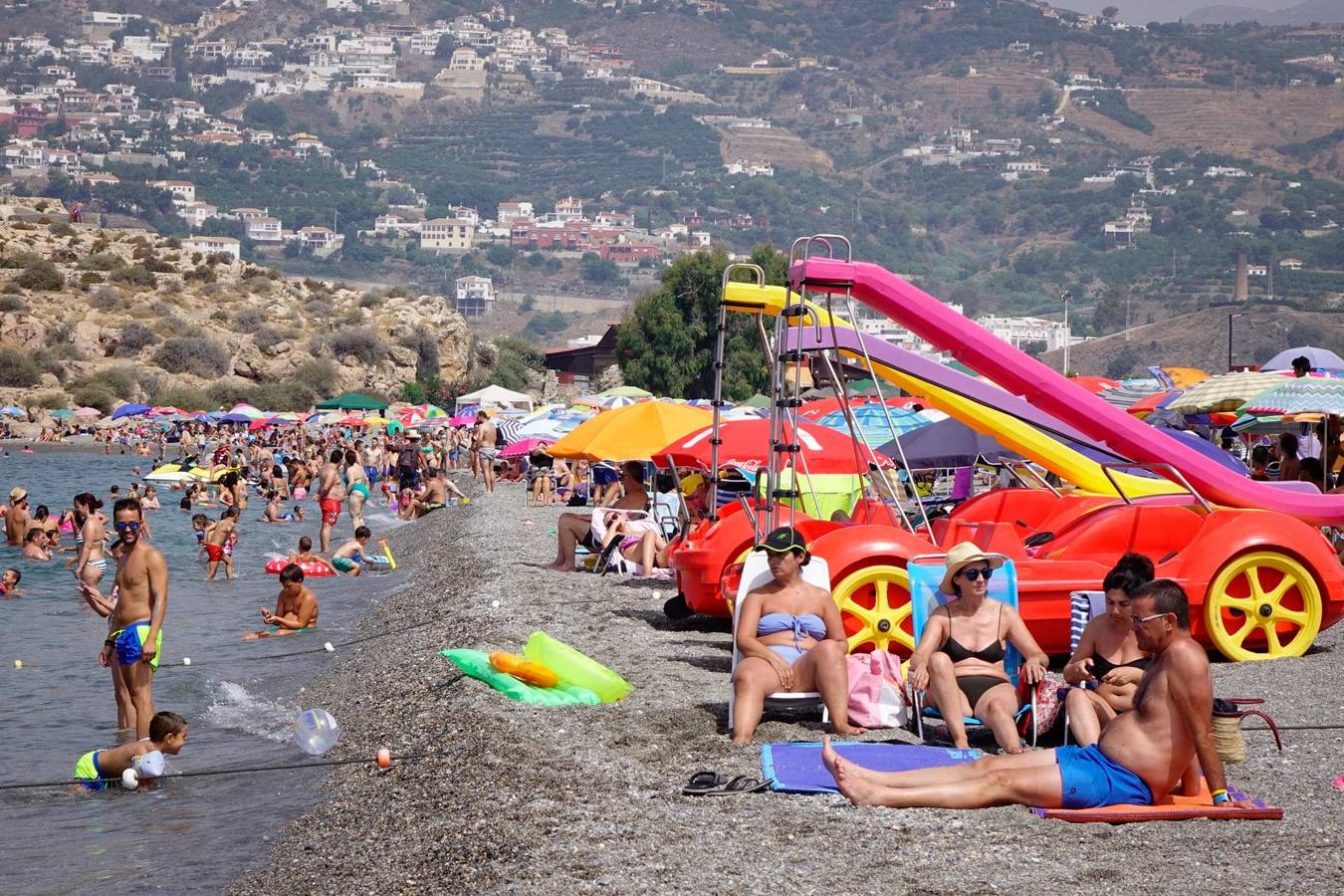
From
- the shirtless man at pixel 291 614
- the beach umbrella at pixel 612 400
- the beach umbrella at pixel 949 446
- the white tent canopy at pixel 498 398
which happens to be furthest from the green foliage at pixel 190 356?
the beach umbrella at pixel 949 446

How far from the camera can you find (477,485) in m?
34.6

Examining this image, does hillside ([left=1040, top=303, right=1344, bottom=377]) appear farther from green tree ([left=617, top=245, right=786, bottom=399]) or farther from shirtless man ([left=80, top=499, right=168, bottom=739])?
shirtless man ([left=80, top=499, right=168, bottom=739])

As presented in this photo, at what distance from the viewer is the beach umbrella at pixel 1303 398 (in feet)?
43.8

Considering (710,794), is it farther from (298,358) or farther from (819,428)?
(298,358)

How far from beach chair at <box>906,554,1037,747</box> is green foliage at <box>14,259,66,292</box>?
2757 inches

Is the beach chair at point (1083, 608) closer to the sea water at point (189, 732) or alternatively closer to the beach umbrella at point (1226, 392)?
the sea water at point (189, 732)

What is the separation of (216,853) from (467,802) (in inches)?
41.6

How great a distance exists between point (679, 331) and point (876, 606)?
5053 cm

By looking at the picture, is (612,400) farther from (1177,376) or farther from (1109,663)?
(1109,663)

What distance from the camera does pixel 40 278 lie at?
71.7 metres

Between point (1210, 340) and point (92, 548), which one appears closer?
point (92, 548)

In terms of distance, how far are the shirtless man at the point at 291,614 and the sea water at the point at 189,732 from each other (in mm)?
179

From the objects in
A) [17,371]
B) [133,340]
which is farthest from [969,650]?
[133,340]

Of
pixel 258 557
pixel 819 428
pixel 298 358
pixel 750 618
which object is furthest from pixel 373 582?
pixel 298 358
